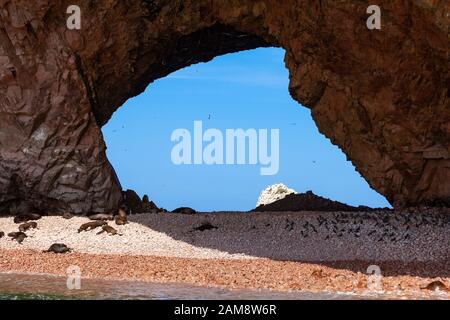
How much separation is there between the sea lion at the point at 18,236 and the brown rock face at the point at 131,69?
3.16m

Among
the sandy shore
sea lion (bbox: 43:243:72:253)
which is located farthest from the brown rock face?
sea lion (bbox: 43:243:72:253)

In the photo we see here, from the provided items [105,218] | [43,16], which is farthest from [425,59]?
[43,16]

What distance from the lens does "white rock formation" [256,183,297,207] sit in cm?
3233

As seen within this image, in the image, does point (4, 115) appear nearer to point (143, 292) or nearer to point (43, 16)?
point (43, 16)

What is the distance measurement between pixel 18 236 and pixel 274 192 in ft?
58.2

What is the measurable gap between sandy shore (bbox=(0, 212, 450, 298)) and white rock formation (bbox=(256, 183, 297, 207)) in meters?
12.3

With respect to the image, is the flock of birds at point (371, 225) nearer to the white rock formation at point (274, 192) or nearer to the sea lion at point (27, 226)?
the sea lion at point (27, 226)

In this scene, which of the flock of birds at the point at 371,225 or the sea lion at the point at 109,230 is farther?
the sea lion at the point at 109,230

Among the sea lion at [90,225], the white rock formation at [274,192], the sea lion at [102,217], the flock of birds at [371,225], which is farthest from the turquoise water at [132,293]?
the white rock formation at [274,192]

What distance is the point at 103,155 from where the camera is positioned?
2142 centimetres

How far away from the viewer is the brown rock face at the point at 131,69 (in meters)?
19.3

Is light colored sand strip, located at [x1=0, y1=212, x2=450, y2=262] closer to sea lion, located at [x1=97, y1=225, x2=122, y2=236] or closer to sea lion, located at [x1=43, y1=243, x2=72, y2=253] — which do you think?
sea lion, located at [x1=97, y1=225, x2=122, y2=236]

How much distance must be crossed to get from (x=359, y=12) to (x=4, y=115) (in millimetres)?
12428

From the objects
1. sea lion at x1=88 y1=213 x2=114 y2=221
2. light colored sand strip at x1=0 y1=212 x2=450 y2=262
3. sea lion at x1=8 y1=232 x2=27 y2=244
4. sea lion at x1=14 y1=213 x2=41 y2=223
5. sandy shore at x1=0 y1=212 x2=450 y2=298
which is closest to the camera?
sandy shore at x1=0 y1=212 x2=450 y2=298
